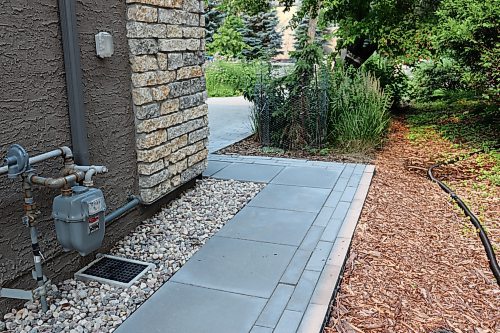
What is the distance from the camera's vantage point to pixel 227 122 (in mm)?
7613

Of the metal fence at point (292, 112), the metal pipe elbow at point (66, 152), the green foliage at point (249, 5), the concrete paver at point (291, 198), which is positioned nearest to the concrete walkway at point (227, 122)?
the metal fence at point (292, 112)

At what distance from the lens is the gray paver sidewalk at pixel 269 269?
6.98ft

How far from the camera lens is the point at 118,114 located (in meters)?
2.98

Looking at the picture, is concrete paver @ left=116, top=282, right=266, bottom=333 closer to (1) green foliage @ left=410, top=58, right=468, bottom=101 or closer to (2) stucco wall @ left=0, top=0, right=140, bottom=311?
(2) stucco wall @ left=0, top=0, right=140, bottom=311

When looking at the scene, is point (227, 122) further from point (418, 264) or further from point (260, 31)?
point (260, 31)

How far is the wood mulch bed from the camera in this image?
7.34 ft

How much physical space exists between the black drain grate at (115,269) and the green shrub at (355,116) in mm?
3443

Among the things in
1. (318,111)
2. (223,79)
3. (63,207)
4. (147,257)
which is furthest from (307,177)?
(223,79)

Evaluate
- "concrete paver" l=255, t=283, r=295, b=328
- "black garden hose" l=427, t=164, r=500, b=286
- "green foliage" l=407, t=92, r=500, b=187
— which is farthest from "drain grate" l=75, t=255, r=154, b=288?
"green foliage" l=407, t=92, r=500, b=187

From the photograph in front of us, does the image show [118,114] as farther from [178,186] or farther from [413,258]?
[413,258]

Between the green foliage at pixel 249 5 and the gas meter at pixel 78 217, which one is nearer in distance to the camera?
the gas meter at pixel 78 217

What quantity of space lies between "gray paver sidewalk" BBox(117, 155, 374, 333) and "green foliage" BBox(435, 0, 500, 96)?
2132mm

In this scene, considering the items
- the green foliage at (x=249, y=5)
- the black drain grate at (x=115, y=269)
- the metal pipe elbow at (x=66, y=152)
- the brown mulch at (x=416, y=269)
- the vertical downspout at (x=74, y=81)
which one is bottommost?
the brown mulch at (x=416, y=269)

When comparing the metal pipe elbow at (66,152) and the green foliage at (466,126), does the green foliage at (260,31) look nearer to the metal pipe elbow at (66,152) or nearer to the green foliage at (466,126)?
the green foliage at (466,126)
